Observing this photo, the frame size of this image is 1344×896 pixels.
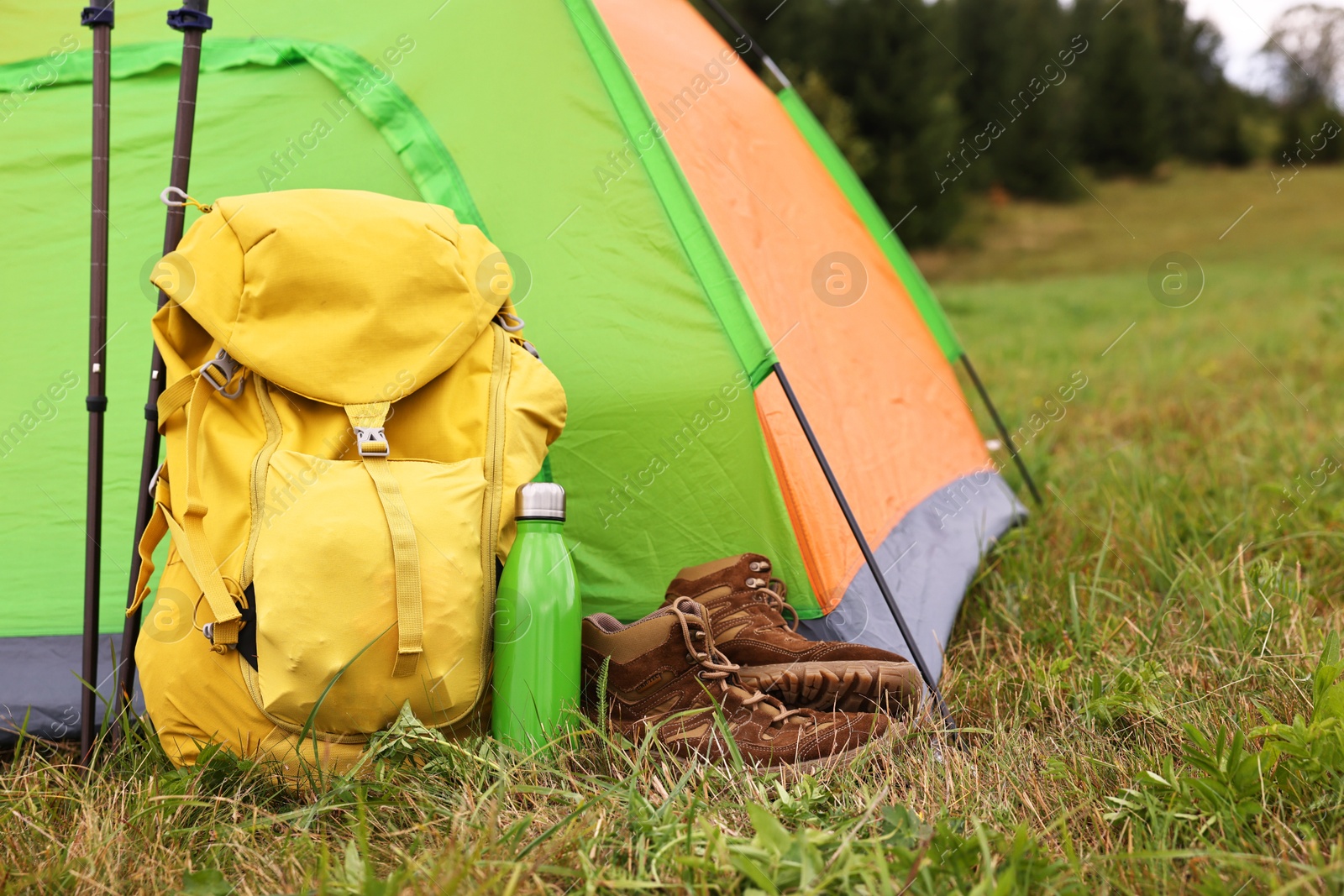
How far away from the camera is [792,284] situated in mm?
2004

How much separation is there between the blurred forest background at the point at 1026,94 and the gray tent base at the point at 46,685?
11.7 metres

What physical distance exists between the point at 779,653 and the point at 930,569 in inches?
23.7

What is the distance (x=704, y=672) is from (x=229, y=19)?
143cm

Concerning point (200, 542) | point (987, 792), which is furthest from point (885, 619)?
point (200, 542)

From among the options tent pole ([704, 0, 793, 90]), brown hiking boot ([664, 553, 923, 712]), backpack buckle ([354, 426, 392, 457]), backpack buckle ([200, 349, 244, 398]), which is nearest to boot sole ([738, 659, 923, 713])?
brown hiking boot ([664, 553, 923, 712])

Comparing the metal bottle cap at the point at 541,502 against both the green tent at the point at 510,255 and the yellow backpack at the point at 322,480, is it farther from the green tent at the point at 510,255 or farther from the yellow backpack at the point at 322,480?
the green tent at the point at 510,255

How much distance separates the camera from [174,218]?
140cm

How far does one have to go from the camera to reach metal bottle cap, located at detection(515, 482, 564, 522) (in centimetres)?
136

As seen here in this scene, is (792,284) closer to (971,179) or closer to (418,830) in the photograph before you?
(418,830)

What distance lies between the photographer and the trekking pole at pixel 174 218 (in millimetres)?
1393

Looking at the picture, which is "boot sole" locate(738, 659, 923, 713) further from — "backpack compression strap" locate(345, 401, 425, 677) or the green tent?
"backpack compression strap" locate(345, 401, 425, 677)

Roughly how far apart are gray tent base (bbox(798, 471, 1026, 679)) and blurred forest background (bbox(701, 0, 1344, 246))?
10710 mm

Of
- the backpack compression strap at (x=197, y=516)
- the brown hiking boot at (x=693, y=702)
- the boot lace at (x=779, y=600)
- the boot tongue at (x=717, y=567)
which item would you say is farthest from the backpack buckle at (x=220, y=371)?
the boot lace at (x=779, y=600)

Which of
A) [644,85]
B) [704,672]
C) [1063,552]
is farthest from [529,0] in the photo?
[1063,552]
